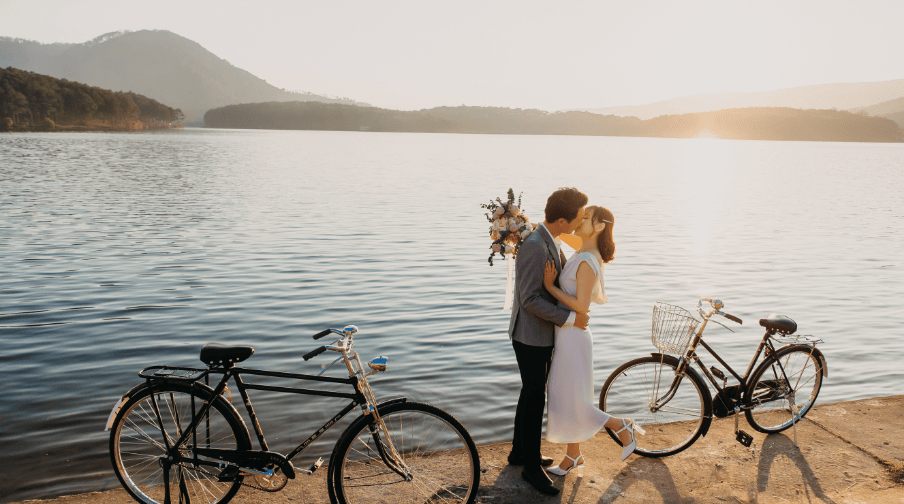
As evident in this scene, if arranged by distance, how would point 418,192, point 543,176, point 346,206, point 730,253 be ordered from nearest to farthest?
point 730,253, point 346,206, point 418,192, point 543,176

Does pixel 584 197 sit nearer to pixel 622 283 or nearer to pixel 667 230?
pixel 622 283

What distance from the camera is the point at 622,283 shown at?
1484cm

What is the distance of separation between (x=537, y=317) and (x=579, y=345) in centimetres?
38

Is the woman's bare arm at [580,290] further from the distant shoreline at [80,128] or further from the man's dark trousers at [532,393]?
the distant shoreline at [80,128]

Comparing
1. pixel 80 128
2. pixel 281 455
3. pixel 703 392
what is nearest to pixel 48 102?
pixel 80 128

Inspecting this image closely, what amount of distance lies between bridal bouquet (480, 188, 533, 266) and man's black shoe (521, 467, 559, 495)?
160 centimetres

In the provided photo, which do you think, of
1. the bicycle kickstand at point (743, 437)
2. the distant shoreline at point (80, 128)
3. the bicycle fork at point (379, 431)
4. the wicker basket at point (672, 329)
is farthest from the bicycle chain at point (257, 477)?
the distant shoreline at point (80, 128)

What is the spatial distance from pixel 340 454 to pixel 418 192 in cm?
3168

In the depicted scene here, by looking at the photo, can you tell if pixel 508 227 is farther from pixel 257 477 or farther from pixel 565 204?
pixel 257 477

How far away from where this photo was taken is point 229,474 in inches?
158

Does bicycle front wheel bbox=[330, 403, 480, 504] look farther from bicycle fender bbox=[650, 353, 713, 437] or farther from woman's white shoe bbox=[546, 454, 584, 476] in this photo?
bicycle fender bbox=[650, 353, 713, 437]

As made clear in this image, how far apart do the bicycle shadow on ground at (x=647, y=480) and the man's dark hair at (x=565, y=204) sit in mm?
1962

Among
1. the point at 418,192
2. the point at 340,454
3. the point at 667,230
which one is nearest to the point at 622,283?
the point at 667,230

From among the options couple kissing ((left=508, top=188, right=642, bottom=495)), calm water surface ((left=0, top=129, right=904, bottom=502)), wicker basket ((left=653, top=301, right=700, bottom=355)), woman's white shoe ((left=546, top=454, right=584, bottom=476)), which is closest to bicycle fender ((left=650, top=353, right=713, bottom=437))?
wicker basket ((left=653, top=301, right=700, bottom=355))
